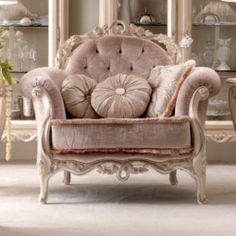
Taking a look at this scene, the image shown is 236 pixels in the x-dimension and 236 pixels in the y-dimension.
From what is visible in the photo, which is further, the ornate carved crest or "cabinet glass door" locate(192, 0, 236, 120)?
"cabinet glass door" locate(192, 0, 236, 120)

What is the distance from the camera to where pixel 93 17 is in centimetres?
466

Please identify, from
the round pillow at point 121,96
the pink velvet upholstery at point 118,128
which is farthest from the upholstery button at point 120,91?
the pink velvet upholstery at point 118,128

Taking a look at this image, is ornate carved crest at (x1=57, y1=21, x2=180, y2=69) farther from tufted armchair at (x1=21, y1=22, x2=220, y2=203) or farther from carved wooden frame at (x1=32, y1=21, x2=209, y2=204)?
carved wooden frame at (x1=32, y1=21, x2=209, y2=204)

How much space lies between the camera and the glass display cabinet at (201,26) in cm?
443

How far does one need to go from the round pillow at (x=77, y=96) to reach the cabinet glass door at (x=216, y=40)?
53.1 inches

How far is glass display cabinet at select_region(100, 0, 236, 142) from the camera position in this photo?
4.43 metres

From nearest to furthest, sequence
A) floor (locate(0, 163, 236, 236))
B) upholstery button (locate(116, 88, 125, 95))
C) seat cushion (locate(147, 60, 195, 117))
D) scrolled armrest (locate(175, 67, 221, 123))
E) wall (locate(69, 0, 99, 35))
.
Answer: floor (locate(0, 163, 236, 236)) < scrolled armrest (locate(175, 67, 221, 123)) < seat cushion (locate(147, 60, 195, 117)) < upholstery button (locate(116, 88, 125, 95)) < wall (locate(69, 0, 99, 35))

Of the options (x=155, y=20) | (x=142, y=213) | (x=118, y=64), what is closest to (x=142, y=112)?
(x=118, y=64)

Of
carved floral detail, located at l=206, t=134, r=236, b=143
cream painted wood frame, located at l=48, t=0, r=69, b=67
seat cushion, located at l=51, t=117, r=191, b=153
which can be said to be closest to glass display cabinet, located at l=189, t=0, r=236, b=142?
carved floral detail, located at l=206, t=134, r=236, b=143

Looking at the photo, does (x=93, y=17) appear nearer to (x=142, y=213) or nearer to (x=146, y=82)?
(x=146, y=82)

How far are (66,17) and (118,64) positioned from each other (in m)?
1.00

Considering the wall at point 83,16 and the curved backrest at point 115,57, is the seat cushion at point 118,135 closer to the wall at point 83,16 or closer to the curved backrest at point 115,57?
the curved backrest at point 115,57

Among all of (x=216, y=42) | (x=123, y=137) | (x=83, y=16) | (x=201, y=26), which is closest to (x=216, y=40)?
(x=216, y=42)

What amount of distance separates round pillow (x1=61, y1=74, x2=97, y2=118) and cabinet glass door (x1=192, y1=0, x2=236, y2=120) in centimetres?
135
